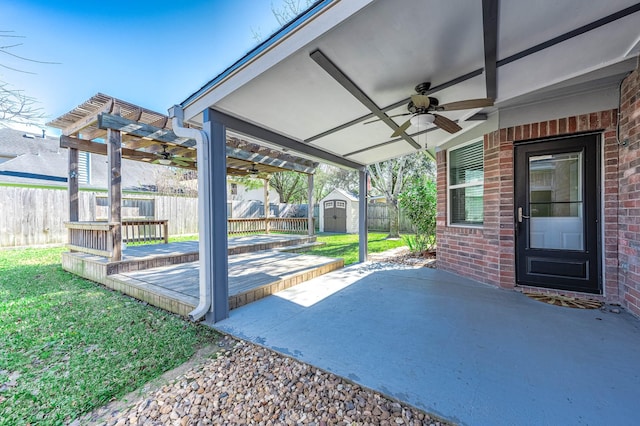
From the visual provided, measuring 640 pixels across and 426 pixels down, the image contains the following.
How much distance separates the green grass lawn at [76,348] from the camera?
173cm

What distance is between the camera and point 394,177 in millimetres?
11625

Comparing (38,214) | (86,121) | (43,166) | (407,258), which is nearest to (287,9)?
(86,121)

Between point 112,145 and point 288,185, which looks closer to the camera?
point 112,145

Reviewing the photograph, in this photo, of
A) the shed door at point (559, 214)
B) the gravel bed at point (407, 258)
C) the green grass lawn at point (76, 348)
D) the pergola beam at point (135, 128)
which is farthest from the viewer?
the gravel bed at point (407, 258)

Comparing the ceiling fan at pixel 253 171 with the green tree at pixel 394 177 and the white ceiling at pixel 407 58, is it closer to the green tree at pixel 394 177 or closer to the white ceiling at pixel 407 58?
the green tree at pixel 394 177

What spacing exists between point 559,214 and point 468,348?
2.71m

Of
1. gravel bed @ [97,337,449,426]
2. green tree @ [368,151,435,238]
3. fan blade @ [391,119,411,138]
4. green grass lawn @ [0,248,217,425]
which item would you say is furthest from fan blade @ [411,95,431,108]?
green tree @ [368,151,435,238]

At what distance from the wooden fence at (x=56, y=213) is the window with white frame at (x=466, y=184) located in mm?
4476

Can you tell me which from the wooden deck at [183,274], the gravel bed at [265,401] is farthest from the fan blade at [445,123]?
the wooden deck at [183,274]

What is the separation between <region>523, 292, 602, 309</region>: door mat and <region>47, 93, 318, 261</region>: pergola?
15.0 feet

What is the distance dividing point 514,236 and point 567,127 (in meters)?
1.56

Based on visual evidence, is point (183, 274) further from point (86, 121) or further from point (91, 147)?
point (91, 147)

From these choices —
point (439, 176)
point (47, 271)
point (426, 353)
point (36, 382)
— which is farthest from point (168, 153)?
point (426, 353)

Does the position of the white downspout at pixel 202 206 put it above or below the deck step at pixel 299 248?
above
